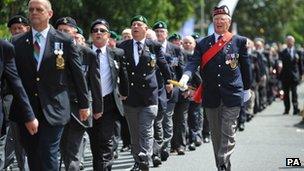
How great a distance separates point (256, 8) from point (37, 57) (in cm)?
6576

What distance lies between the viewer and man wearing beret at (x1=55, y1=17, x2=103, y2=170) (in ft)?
31.0

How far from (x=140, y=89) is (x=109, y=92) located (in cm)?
99

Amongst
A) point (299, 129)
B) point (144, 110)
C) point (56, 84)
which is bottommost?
point (299, 129)

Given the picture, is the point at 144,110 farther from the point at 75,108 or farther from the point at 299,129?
the point at 299,129

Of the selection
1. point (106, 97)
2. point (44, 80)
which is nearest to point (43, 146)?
point (44, 80)

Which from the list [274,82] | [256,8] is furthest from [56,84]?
[256,8]

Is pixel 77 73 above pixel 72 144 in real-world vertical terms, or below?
above

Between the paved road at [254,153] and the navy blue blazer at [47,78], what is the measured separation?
14.3 feet

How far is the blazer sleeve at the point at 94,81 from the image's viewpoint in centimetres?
981

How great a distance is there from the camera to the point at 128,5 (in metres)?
24.7

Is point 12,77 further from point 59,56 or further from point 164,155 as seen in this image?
point 164,155

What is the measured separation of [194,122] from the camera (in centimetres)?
1508

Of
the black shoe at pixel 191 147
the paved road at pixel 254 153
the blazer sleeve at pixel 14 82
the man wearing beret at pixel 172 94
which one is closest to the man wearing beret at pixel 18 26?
the paved road at pixel 254 153

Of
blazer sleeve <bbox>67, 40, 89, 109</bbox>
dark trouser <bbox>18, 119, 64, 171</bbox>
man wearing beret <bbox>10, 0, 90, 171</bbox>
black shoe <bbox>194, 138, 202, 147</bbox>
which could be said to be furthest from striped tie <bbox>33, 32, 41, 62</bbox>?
black shoe <bbox>194, 138, 202, 147</bbox>
